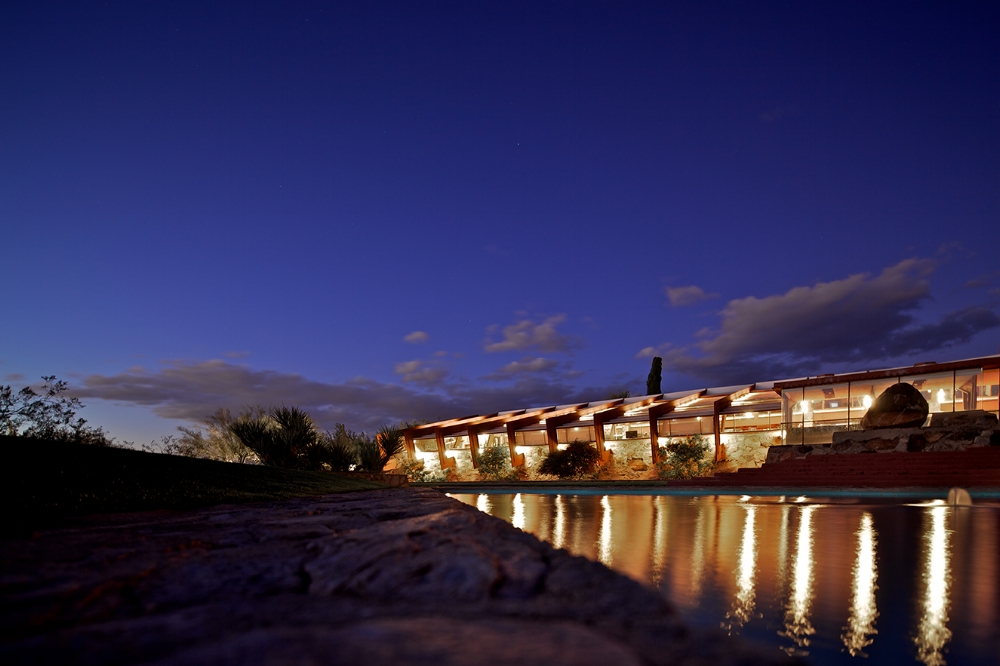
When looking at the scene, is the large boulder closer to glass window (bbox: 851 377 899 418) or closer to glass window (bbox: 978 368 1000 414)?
glass window (bbox: 851 377 899 418)

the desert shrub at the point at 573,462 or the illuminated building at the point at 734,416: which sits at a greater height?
the illuminated building at the point at 734,416

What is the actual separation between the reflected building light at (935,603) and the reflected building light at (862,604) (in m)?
0.16

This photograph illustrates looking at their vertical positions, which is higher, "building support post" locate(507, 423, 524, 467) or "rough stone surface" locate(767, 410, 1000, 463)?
"rough stone surface" locate(767, 410, 1000, 463)

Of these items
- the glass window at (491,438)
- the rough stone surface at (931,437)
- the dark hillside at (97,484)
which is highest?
the dark hillside at (97,484)

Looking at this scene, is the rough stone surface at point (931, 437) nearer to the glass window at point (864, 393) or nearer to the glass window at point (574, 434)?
the glass window at point (864, 393)

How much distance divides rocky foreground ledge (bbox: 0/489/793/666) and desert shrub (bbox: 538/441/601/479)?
22611 mm

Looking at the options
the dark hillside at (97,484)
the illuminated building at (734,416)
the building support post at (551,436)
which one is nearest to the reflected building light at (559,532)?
the dark hillside at (97,484)

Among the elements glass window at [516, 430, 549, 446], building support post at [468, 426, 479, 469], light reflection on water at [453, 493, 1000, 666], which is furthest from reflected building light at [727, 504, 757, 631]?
glass window at [516, 430, 549, 446]

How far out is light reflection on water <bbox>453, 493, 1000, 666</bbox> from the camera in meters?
2.08

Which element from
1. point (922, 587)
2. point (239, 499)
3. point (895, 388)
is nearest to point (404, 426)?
point (895, 388)

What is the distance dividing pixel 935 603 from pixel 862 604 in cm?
34

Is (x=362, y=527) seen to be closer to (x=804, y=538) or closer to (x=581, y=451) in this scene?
(x=804, y=538)

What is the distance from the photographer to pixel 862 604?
8.35 feet

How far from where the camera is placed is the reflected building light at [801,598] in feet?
6.99
